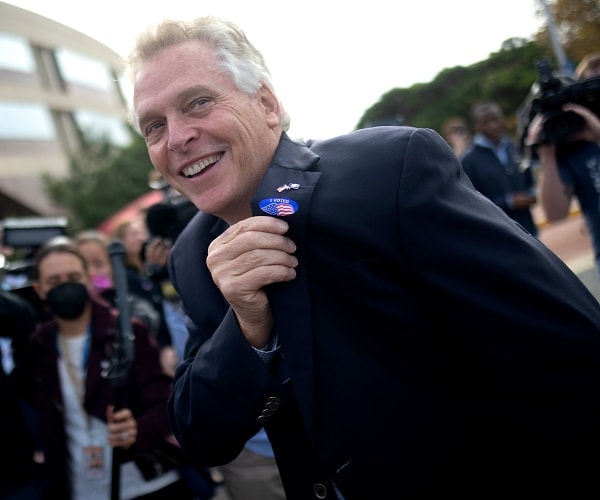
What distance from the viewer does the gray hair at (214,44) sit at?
145 centimetres

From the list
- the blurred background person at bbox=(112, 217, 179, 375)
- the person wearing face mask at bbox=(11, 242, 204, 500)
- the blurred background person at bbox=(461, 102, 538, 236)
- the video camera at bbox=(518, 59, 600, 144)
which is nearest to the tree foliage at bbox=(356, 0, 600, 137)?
the blurred background person at bbox=(461, 102, 538, 236)

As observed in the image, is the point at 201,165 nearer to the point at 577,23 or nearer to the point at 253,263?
the point at 253,263

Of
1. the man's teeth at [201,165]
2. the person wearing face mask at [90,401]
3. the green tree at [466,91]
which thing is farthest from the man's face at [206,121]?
the green tree at [466,91]

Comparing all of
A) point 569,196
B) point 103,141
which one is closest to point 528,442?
point 569,196

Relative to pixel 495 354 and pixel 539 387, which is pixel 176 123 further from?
pixel 539 387

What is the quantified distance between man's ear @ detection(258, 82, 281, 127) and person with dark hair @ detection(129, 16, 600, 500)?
10cm

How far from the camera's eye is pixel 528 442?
1.20 metres

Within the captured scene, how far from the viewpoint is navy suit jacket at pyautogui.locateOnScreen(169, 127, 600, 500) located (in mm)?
1136

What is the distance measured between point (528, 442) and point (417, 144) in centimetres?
71

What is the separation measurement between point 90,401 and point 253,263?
1894 mm

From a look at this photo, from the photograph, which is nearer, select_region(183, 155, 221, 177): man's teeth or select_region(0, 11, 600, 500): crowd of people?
select_region(0, 11, 600, 500): crowd of people

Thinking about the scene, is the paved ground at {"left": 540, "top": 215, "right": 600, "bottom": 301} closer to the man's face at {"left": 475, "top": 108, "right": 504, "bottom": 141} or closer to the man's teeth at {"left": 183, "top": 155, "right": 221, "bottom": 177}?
the man's face at {"left": 475, "top": 108, "right": 504, "bottom": 141}

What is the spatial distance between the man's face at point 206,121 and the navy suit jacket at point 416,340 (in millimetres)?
140

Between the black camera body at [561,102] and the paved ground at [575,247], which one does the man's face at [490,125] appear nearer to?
the paved ground at [575,247]
